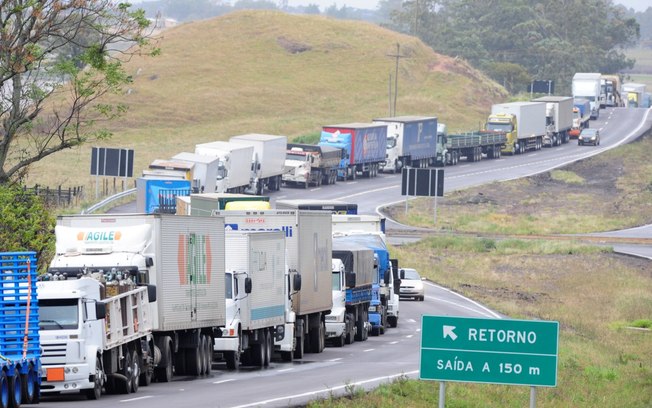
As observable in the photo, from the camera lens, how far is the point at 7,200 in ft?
102

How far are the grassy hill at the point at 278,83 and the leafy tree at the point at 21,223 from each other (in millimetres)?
78662

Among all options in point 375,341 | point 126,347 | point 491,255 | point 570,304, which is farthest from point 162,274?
point 491,255

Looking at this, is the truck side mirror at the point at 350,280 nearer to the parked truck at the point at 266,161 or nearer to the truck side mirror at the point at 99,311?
the truck side mirror at the point at 99,311

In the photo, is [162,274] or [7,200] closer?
[162,274]

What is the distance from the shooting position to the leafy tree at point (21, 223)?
30875mm

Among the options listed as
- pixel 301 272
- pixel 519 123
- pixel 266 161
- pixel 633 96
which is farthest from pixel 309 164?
pixel 633 96

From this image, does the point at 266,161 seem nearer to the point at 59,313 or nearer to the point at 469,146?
the point at 469,146

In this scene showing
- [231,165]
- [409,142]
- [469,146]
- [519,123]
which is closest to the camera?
[231,165]

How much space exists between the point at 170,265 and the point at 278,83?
124m

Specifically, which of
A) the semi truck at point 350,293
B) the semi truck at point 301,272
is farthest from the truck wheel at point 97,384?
the semi truck at point 350,293

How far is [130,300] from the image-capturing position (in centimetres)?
2447

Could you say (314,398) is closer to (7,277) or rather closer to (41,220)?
(7,277)

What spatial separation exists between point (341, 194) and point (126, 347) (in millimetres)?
63765

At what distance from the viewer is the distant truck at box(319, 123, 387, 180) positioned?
93250 mm
